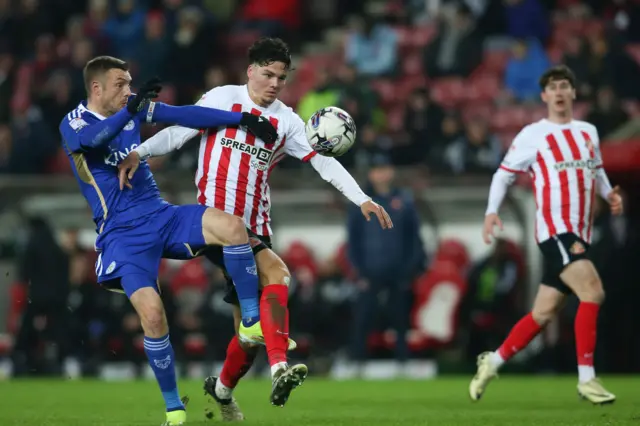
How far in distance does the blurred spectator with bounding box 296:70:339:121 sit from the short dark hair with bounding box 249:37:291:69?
8.16 metres

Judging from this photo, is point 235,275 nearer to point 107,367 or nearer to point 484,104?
point 107,367

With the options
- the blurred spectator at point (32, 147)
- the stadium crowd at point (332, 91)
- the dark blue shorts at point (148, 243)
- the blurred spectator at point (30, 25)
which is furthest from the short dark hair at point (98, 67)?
the blurred spectator at point (30, 25)

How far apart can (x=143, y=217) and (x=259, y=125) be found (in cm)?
90

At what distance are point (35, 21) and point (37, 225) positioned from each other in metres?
6.83

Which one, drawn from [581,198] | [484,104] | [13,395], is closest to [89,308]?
[13,395]

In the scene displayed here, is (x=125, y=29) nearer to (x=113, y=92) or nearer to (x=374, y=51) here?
(x=374, y=51)

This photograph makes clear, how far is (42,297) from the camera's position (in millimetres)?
14883

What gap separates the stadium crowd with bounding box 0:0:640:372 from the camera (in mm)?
14773

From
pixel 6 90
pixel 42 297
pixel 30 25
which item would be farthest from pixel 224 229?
pixel 30 25

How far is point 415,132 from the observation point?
16.1m

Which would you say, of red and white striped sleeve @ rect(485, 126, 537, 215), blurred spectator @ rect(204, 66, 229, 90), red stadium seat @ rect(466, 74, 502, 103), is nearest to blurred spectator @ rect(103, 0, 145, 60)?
blurred spectator @ rect(204, 66, 229, 90)

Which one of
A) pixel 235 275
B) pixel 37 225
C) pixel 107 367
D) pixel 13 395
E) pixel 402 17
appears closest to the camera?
pixel 235 275

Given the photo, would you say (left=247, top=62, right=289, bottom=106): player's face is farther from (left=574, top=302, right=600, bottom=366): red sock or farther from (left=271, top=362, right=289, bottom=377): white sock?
(left=574, top=302, right=600, bottom=366): red sock

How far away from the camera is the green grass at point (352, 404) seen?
8.04 meters
